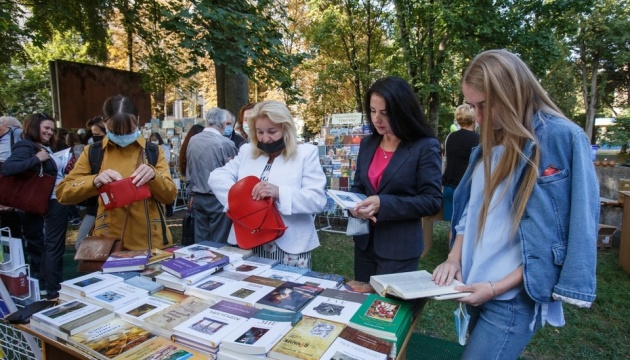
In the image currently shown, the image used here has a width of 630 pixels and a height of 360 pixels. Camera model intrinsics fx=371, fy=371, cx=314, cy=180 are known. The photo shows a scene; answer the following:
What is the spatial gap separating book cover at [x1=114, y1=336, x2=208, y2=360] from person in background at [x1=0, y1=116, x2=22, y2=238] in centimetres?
391

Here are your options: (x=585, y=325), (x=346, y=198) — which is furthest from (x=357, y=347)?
(x=585, y=325)

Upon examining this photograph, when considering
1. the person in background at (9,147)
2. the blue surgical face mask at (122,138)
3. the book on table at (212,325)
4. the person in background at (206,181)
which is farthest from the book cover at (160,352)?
the person in background at (9,147)

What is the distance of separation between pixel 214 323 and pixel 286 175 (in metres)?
0.96

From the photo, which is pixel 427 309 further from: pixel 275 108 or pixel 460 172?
pixel 275 108

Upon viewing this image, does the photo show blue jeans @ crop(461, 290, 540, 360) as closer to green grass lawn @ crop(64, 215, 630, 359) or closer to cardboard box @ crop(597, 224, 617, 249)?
green grass lawn @ crop(64, 215, 630, 359)

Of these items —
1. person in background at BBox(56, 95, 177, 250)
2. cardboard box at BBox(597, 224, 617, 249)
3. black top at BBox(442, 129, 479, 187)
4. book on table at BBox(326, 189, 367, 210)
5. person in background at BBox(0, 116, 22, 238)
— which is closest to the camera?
book on table at BBox(326, 189, 367, 210)

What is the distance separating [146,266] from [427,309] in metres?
2.62

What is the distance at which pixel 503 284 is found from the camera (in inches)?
46.1

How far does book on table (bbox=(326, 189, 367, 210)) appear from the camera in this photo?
1624 millimetres

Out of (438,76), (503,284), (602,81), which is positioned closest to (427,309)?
(503,284)

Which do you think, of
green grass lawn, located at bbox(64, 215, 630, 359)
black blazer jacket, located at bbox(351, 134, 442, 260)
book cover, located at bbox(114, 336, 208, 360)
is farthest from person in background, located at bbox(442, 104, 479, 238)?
book cover, located at bbox(114, 336, 208, 360)

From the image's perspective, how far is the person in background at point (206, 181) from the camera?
3.78 meters

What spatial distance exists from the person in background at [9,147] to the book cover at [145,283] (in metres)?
3.38

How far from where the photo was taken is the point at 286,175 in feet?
6.65
